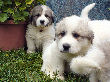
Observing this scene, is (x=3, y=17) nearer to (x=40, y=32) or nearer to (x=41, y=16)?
(x=41, y=16)

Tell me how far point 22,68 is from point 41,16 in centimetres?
157

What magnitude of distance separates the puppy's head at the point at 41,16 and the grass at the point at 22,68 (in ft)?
2.34

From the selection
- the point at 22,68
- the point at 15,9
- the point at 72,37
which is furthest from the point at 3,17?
the point at 72,37

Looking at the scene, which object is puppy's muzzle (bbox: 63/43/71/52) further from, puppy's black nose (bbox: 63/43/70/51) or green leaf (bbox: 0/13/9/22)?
green leaf (bbox: 0/13/9/22)

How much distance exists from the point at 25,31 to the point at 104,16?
2632 mm

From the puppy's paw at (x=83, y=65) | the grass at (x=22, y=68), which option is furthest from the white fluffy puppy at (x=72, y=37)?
the puppy's paw at (x=83, y=65)

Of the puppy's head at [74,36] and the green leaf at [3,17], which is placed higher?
the green leaf at [3,17]

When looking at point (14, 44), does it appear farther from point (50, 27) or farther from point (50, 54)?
point (50, 54)

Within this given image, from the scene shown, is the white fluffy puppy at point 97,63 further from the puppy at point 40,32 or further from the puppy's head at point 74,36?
the puppy at point 40,32

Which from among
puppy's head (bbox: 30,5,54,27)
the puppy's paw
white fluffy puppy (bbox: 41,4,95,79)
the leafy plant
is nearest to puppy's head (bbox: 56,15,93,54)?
white fluffy puppy (bbox: 41,4,95,79)

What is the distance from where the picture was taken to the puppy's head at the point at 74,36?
3.64 m

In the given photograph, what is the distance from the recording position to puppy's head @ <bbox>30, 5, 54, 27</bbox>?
220 inches

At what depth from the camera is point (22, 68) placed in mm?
4504

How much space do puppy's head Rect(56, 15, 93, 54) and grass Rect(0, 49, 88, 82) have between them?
508 mm
